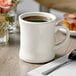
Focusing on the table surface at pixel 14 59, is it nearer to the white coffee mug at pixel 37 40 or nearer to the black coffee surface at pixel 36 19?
the white coffee mug at pixel 37 40

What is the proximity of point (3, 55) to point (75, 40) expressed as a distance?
0.95 feet

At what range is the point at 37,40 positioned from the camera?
852 millimetres

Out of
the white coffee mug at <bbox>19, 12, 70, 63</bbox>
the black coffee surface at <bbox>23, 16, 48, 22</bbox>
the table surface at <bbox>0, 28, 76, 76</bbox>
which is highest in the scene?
the black coffee surface at <bbox>23, 16, 48, 22</bbox>

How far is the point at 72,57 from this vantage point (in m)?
0.88

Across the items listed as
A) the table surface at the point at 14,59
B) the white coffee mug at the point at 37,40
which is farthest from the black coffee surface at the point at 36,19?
the table surface at the point at 14,59

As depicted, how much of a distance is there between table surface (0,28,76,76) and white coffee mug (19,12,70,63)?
0.03 metres

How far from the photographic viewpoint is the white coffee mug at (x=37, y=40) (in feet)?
2.76

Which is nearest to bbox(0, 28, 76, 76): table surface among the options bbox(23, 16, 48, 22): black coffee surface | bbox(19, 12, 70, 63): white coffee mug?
bbox(19, 12, 70, 63): white coffee mug

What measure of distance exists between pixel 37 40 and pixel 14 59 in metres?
0.11

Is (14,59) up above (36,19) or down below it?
below

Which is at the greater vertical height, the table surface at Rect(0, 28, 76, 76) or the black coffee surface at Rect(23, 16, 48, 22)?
the black coffee surface at Rect(23, 16, 48, 22)

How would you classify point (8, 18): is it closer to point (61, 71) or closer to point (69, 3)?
point (61, 71)

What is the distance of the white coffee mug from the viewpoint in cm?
84

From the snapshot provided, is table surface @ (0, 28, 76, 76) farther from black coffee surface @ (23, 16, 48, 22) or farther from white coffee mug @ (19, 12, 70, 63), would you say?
black coffee surface @ (23, 16, 48, 22)
